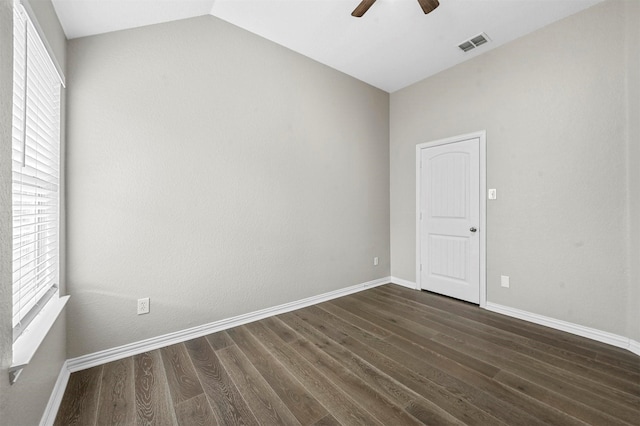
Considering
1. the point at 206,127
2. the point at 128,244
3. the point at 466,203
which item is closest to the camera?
the point at 128,244

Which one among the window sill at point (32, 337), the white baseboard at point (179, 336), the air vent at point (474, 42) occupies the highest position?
the air vent at point (474, 42)

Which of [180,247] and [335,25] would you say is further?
[335,25]

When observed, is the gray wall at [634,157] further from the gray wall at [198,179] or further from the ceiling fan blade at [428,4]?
the gray wall at [198,179]

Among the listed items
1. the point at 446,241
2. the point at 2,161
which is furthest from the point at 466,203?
the point at 2,161

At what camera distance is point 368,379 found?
1.87m

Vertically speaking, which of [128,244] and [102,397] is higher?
[128,244]

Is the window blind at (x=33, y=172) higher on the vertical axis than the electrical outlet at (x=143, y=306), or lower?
higher

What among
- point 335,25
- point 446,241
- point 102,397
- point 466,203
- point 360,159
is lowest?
point 102,397

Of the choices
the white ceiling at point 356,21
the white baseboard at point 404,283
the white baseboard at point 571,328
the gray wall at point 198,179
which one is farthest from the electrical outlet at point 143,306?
the white baseboard at point 571,328

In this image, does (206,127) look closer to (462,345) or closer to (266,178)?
(266,178)

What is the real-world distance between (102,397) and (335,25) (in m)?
3.54

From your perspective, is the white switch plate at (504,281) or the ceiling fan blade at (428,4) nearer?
the ceiling fan blade at (428,4)

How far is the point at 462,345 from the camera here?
7.62 ft

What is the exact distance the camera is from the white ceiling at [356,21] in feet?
6.66
